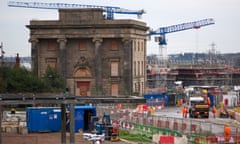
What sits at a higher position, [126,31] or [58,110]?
[126,31]

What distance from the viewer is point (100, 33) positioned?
86.1 meters

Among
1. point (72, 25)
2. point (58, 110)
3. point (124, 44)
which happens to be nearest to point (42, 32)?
point (72, 25)

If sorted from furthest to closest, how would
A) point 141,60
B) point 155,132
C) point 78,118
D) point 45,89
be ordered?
point 141,60
point 45,89
point 78,118
point 155,132

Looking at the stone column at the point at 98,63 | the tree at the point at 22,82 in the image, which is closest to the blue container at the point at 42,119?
the tree at the point at 22,82

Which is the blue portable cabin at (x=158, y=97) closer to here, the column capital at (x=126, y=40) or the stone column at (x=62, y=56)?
the column capital at (x=126, y=40)

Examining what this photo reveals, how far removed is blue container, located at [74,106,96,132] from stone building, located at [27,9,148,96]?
34878 mm

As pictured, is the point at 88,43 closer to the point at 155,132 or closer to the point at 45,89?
the point at 45,89

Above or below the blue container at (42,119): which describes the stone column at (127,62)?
above

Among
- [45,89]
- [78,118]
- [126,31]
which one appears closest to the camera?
[78,118]

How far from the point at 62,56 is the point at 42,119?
39.3 meters

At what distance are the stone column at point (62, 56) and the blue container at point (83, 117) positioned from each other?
3831cm

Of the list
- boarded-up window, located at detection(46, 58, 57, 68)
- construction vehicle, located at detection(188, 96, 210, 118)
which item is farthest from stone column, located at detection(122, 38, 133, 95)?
construction vehicle, located at detection(188, 96, 210, 118)

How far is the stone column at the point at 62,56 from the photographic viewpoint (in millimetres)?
86938

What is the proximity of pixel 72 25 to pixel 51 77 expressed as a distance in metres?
8.03
